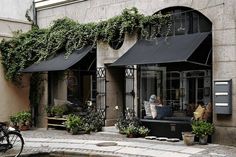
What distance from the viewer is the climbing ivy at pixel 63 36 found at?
50.2 feet

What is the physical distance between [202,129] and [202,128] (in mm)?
→ 32

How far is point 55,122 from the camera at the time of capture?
58.5ft

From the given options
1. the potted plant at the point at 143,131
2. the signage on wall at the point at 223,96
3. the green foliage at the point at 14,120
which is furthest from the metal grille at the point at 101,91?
the signage on wall at the point at 223,96

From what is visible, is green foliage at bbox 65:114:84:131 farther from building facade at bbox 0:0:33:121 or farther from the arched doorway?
building facade at bbox 0:0:33:121

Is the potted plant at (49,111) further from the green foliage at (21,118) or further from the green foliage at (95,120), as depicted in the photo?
the green foliage at (95,120)

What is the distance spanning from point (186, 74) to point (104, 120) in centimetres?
403

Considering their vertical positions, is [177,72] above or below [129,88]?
above

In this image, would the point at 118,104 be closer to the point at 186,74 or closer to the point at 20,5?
the point at 186,74

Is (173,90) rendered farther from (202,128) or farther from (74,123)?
(74,123)

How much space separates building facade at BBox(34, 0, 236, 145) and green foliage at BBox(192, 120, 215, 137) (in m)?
0.36

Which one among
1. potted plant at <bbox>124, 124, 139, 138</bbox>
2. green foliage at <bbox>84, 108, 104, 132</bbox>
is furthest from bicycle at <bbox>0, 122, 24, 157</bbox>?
green foliage at <bbox>84, 108, 104, 132</bbox>

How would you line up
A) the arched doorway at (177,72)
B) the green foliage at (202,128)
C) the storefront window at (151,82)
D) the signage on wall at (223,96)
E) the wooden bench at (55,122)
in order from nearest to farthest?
the signage on wall at (223,96)
the green foliage at (202,128)
the arched doorway at (177,72)
the storefront window at (151,82)
the wooden bench at (55,122)

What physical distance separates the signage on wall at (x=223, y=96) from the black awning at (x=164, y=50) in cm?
118

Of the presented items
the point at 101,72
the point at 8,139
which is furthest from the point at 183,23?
the point at 8,139
